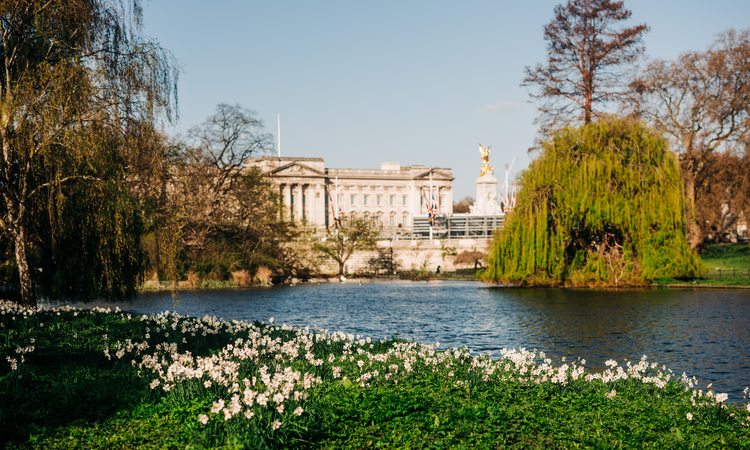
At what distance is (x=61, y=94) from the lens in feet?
46.8

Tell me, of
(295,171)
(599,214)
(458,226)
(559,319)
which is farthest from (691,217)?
(295,171)

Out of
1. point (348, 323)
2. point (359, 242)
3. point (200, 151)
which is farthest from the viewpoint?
point (359, 242)

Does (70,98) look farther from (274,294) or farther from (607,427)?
(274,294)

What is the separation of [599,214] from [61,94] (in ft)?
95.9

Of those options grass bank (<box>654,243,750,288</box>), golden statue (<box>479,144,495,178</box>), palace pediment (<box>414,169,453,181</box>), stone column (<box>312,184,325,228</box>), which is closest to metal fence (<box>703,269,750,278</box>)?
grass bank (<box>654,243,750,288</box>)

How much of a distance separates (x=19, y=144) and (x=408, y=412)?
11484 mm

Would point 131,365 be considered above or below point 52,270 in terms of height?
below

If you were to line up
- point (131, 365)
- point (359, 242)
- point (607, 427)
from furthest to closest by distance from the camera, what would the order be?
1. point (359, 242)
2. point (131, 365)
3. point (607, 427)

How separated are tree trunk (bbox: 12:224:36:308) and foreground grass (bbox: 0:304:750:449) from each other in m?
4.06

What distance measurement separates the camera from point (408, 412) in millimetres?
7914

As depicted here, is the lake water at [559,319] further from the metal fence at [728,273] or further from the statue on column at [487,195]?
the statue on column at [487,195]

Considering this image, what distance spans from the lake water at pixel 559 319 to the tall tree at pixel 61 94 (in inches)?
404

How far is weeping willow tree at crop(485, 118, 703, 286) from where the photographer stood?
35.2 metres

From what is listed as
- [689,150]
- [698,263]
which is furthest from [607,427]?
[689,150]
